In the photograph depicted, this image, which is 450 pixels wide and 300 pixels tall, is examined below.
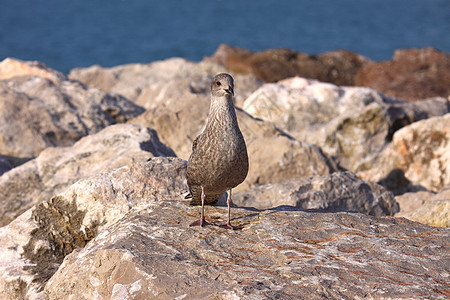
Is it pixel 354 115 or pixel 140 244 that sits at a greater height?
pixel 354 115

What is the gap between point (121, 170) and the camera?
250 inches

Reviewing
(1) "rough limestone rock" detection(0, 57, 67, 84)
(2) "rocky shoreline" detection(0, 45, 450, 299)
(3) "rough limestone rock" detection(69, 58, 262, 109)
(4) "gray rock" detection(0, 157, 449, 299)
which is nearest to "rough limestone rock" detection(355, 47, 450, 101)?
(2) "rocky shoreline" detection(0, 45, 450, 299)

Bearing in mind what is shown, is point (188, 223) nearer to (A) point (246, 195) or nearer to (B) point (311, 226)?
(B) point (311, 226)

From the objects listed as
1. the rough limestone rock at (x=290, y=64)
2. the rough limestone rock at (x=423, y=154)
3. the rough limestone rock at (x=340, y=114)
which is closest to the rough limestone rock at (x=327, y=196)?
the rough limestone rock at (x=423, y=154)

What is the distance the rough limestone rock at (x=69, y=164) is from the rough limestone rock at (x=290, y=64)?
12397 millimetres

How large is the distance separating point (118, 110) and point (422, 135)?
596cm

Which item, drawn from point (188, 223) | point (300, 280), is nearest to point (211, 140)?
point (188, 223)

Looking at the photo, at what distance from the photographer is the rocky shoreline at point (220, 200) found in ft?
15.1

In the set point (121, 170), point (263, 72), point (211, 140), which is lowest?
point (121, 170)

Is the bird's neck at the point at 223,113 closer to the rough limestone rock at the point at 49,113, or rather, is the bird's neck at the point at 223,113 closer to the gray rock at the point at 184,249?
the gray rock at the point at 184,249

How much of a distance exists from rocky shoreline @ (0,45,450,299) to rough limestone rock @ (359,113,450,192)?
1.0 inches

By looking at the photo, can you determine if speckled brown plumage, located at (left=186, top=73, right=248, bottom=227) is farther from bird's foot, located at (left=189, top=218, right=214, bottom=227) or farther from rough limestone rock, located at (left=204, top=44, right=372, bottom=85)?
rough limestone rock, located at (left=204, top=44, right=372, bottom=85)

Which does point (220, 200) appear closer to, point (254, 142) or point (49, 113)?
point (254, 142)

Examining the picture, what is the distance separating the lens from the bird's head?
5422 mm
